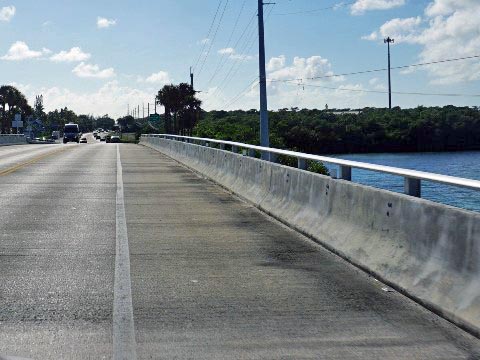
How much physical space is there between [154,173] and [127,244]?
15.6 meters

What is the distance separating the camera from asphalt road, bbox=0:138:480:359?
19.0 ft

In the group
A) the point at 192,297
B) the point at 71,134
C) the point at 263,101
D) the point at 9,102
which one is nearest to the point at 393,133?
the point at 263,101

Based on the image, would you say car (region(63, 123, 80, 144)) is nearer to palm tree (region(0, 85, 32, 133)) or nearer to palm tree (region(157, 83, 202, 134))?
palm tree (region(157, 83, 202, 134))

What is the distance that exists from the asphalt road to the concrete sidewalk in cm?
1

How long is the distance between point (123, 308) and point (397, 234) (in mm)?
3036

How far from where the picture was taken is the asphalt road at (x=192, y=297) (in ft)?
19.0

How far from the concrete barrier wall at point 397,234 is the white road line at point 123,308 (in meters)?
2.72

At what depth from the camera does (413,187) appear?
26.0ft

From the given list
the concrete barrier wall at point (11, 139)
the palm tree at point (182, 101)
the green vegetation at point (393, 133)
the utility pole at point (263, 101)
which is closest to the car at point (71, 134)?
the palm tree at point (182, 101)

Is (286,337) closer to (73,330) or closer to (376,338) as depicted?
(376,338)

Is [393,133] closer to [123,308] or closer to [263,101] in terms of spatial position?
[263,101]

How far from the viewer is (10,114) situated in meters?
147

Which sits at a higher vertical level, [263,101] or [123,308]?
[263,101]

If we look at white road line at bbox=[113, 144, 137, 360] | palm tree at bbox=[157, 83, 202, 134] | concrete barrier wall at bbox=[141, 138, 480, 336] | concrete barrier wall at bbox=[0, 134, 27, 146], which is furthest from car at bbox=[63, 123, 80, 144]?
white road line at bbox=[113, 144, 137, 360]
